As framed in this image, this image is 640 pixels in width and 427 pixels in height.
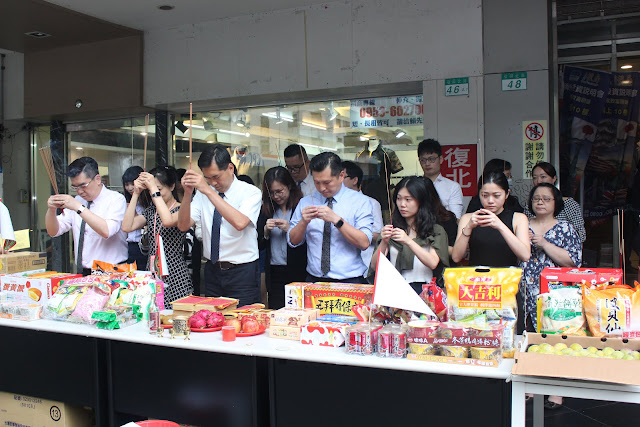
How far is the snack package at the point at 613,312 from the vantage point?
206 cm

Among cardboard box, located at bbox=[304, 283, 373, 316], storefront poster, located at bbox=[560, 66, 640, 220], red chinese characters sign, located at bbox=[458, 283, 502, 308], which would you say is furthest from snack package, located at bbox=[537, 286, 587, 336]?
storefront poster, located at bbox=[560, 66, 640, 220]

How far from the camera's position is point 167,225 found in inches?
132

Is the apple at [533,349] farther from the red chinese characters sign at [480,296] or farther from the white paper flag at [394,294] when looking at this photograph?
the white paper flag at [394,294]

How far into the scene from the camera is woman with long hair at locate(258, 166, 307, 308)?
368 centimetres

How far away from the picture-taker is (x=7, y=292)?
119 inches

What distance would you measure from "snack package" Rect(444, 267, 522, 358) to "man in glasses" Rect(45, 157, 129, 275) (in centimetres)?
216

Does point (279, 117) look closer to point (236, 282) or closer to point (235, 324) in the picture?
point (236, 282)

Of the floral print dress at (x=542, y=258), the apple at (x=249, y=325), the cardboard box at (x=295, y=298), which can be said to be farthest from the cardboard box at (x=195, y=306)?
the floral print dress at (x=542, y=258)

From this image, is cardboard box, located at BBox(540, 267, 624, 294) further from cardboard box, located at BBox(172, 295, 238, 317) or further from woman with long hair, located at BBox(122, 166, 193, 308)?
woman with long hair, located at BBox(122, 166, 193, 308)

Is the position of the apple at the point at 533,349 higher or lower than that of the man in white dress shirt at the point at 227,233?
lower

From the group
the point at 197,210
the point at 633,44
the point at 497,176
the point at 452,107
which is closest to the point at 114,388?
the point at 197,210

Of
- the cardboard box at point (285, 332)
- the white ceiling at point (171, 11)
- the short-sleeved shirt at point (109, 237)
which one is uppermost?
the white ceiling at point (171, 11)

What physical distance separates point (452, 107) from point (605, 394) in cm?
325

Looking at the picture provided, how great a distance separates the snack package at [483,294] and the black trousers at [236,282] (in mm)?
1309
